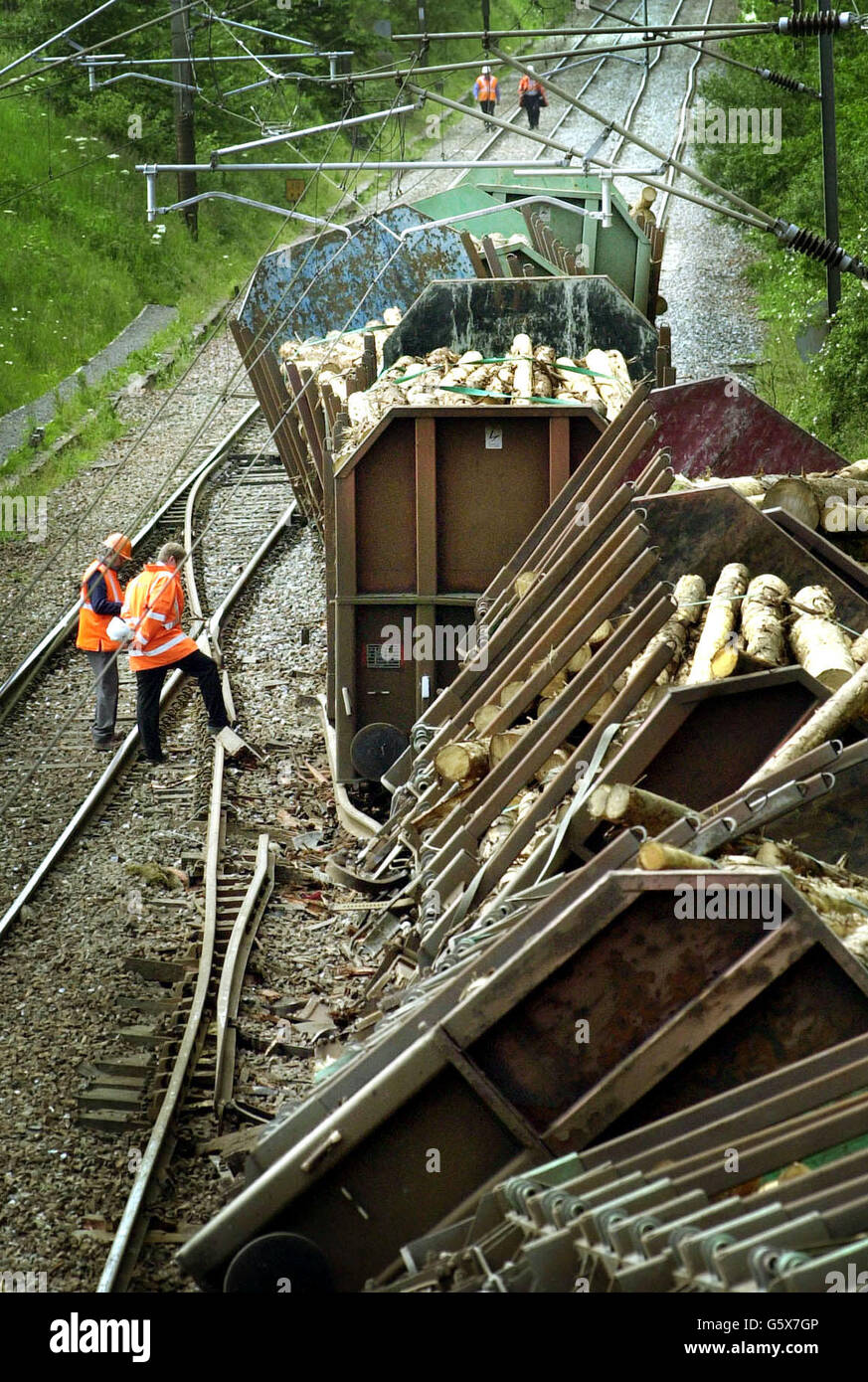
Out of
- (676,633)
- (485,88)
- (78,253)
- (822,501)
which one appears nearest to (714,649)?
(676,633)

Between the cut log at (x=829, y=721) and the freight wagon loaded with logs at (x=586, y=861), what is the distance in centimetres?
1

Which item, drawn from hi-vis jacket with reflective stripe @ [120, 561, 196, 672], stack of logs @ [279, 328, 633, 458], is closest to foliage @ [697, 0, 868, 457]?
stack of logs @ [279, 328, 633, 458]

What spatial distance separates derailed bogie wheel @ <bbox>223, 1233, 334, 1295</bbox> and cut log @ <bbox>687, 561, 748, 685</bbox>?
122 inches

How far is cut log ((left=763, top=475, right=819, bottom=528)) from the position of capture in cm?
849

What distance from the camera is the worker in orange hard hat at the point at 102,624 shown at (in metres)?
12.2

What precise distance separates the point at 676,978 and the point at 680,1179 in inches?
28.2

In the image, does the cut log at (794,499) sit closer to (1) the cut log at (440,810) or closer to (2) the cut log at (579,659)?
(2) the cut log at (579,659)

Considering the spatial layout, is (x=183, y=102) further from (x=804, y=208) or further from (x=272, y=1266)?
(x=272, y=1266)

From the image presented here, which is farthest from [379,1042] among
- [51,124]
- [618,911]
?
[51,124]

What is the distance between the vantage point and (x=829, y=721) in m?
5.89

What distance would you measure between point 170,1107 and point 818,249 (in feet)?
33.0

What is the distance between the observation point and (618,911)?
4.26 meters

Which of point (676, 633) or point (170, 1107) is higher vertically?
point (676, 633)

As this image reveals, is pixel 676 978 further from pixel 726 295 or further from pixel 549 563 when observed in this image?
pixel 726 295
